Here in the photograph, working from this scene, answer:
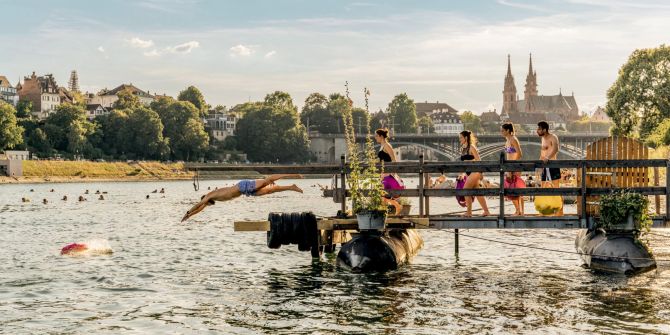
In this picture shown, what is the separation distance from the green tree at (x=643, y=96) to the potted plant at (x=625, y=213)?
6729 centimetres

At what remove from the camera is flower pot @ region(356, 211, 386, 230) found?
19.7 meters

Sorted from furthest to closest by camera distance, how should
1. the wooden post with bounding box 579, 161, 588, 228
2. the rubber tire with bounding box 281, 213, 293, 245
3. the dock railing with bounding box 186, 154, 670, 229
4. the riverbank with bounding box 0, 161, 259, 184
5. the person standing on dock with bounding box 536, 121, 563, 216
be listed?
the riverbank with bounding box 0, 161, 259, 184, the rubber tire with bounding box 281, 213, 293, 245, the person standing on dock with bounding box 536, 121, 563, 216, the wooden post with bounding box 579, 161, 588, 228, the dock railing with bounding box 186, 154, 670, 229

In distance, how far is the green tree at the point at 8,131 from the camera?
14912cm

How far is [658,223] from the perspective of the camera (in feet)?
66.8

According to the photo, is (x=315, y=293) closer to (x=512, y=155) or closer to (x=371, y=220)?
(x=371, y=220)

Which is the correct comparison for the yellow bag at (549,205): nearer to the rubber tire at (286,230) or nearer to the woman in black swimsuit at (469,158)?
the woman in black swimsuit at (469,158)

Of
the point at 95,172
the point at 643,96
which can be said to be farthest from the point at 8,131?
the point at 643,96

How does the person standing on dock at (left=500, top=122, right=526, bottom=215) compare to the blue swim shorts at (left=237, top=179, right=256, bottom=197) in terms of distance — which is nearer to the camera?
Answer: the blue swim shorts at (left=237, top=179, right=256, bottom=197)

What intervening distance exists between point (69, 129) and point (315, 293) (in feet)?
516

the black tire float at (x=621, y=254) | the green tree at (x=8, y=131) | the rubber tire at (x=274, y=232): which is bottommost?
the black tire float at (x=621, y=254)

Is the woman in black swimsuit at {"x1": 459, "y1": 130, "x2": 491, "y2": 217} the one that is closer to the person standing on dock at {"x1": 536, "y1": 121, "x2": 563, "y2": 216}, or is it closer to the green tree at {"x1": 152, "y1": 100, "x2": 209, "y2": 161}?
the person standing on dock at {"x1": 536, "y1": 121, "x2": 563, "y2": 216}

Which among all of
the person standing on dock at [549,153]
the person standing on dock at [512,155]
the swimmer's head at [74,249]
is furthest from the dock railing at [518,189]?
the swimmer's head at [74,249]

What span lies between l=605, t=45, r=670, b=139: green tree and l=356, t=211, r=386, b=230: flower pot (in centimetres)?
6888

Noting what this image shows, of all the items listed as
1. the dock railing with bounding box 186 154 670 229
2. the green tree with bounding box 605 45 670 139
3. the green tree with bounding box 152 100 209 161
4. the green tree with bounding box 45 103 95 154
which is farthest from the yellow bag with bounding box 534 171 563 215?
the green tree with bounding box 152 100 209 161
